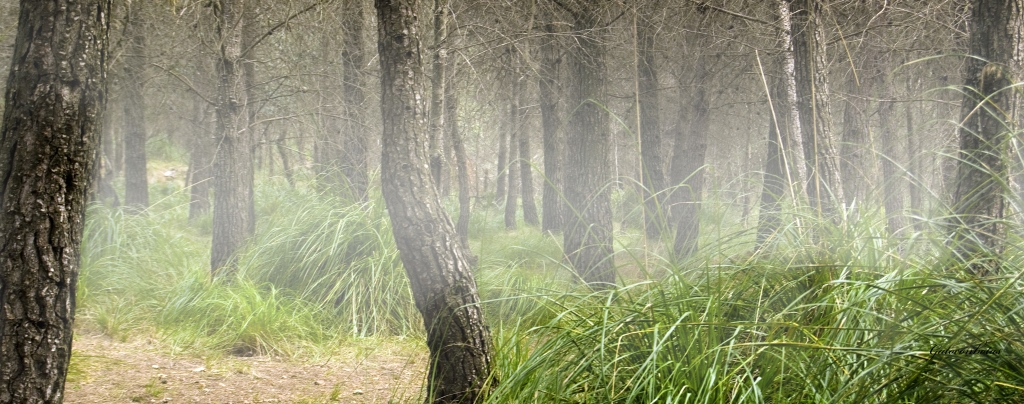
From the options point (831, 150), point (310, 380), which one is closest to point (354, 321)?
point (310, 380)

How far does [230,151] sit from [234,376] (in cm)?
377

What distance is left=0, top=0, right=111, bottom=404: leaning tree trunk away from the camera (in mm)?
2893

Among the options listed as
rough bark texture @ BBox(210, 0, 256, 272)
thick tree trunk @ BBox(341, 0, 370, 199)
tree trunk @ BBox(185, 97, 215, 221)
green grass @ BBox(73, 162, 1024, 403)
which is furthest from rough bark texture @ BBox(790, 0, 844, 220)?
tree trunk @ BBox(185, 97, 215, 221)

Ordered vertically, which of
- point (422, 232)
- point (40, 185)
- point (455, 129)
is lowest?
point (422, 232)

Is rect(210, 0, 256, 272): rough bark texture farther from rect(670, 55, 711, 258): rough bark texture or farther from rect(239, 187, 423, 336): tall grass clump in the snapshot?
rect(670, 55, 711, 258): rough bark texture

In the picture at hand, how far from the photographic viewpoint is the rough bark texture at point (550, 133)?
9.31 m

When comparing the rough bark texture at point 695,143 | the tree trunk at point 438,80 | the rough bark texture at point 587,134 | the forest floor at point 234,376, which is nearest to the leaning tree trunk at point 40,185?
the forest floor at point 234,376

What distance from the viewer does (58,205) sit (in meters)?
2.93

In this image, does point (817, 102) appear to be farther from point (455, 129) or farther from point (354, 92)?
point (354, 92)

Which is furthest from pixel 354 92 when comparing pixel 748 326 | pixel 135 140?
pixel 748 326

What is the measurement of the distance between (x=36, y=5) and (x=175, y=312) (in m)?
3.57

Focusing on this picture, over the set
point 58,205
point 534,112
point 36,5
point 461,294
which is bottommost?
point 461,294

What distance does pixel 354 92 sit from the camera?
959cm

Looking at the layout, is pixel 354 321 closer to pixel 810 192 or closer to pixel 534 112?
pixel 810 192
